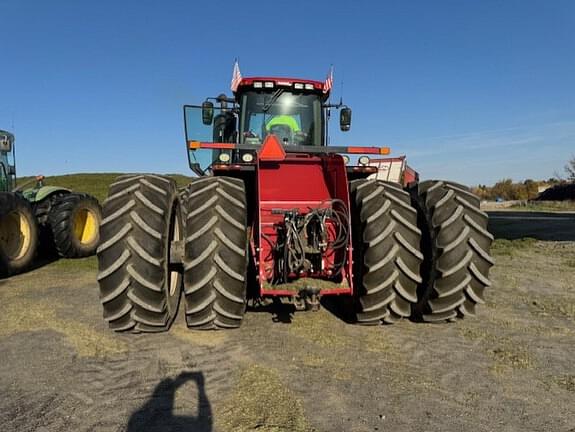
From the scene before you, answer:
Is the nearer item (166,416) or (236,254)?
(166,416)

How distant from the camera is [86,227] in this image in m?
10.1

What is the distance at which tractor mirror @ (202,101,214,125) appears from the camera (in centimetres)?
607

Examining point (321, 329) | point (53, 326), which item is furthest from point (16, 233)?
point (321, 329)

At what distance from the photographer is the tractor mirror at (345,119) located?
22.3 feet

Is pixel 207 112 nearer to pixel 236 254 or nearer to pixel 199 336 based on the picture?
pixel 236 254

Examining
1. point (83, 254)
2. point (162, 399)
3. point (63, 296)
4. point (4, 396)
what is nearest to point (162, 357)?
point (162, 399)

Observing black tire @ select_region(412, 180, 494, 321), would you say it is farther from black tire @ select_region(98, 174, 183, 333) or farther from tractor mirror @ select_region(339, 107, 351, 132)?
tractor mirror @ select_region(339, 107, 351, 132)

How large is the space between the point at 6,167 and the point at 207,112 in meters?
5.63

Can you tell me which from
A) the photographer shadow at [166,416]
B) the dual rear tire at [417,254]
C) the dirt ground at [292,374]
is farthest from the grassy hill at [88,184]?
the photographer shadow at [166,416]

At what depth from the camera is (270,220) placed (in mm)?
4664

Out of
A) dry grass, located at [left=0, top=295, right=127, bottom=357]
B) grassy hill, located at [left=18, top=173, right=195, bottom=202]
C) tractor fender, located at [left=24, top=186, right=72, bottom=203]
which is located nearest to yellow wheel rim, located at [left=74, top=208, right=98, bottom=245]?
tractor fender, located at [left=24, top=186, right=72, bottom=203]

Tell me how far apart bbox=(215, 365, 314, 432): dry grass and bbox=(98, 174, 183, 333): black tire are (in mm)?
1032

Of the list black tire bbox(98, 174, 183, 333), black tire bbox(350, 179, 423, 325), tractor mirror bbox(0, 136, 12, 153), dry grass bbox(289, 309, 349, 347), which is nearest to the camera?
black tire bbox(98, 174, 183, 333)

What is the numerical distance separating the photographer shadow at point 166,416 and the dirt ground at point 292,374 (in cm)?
1
